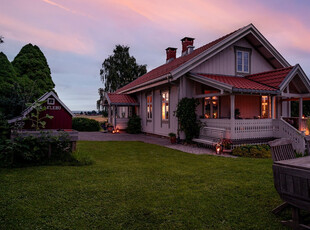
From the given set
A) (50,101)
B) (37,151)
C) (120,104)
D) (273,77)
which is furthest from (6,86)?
(273,77)

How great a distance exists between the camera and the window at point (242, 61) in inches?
506

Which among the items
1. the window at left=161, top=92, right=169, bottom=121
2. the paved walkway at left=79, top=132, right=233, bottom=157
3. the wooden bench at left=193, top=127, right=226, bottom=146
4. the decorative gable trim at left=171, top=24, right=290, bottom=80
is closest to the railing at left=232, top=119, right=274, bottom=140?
the wooden bench at left=193, top=127, right=226, bottom=146

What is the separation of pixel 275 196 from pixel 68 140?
5.66 metres

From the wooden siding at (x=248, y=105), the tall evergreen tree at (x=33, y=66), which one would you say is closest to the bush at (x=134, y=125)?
the tall evergreen tree at (x=33, y=66)

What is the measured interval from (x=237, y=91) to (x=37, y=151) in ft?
24.7

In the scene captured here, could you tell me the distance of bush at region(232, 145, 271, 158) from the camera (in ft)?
27.0

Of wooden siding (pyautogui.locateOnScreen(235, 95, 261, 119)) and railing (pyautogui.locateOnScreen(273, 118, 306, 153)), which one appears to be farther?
wooden siding (pyautogui.locateOnScreen(235, 95, 261, 119))

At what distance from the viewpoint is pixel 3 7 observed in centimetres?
1030

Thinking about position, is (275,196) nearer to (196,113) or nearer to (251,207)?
(251,207)

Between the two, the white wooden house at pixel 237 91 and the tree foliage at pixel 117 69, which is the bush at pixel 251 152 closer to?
the white wooden house at pixel 237 91

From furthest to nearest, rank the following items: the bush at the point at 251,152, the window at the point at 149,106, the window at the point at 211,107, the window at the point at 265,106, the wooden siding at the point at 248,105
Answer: the window at the point at 149,106
the window at the point at 265,106
the wooden siding at the point at 248,105
the window at the point at 211,107
the bush at the point at 251,152

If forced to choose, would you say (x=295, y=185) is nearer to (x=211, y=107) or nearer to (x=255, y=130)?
(x=255, y=130)

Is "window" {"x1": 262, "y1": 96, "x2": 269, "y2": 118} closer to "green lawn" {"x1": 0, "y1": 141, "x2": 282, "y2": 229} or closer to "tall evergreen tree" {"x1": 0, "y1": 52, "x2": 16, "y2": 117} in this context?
"green lawn" {"x1": 0, "y1": 141, "x2": 282, "y2": 229}

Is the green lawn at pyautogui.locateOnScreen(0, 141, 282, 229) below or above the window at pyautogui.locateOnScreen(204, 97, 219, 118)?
below
